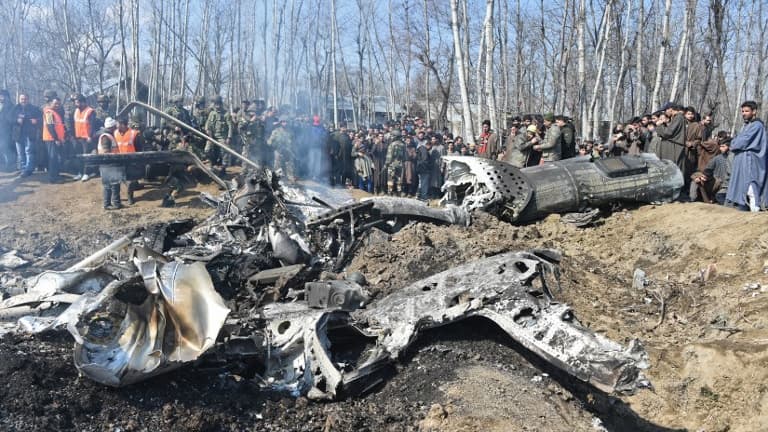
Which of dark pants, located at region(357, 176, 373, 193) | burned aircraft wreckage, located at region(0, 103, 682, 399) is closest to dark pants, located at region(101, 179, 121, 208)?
burned aircraft wreckage, located at region(0, 103, 682, 399)

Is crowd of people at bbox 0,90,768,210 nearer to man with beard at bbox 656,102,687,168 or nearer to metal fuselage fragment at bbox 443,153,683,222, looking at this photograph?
man with beard at bbox 656,102,687,168

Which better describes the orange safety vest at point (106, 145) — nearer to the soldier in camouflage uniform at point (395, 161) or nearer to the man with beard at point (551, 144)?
the soldier in camouflage uniform at point (395, 161)

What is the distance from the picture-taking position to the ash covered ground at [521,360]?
3.73m

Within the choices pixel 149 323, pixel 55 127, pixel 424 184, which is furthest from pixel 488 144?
pixel 149 323

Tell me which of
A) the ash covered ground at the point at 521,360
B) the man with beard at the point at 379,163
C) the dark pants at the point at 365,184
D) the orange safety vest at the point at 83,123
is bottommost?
the ash covered ground at the point at 521,360

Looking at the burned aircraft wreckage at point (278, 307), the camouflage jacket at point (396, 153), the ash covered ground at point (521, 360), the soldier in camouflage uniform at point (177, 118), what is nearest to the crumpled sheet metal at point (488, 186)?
the ash covered ground at point (521, 360)

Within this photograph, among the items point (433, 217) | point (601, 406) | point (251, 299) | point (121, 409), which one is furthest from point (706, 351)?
point (121, 409)

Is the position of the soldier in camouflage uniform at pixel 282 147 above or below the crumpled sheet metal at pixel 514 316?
above

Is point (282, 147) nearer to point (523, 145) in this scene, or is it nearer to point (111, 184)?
point (111, 184)

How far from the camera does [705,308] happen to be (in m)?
6.62

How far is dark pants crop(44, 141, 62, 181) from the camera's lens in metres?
12.6

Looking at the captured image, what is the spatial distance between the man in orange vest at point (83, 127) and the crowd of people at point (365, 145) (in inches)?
0.9

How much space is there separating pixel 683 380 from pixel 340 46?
1004 inches

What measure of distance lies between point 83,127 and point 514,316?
1144 cm
